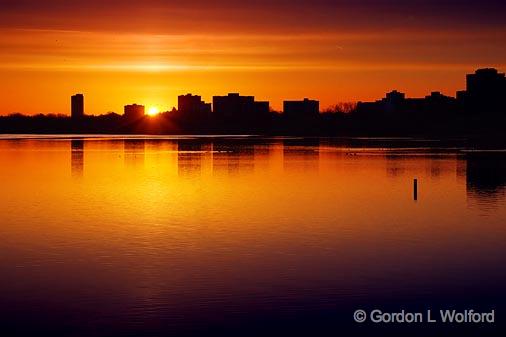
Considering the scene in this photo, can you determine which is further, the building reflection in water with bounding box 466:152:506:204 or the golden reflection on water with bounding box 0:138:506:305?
the building reflection in water with bounding box 466:152:506:204

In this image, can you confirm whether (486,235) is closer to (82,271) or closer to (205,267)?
(205,267)

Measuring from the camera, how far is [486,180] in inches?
2793

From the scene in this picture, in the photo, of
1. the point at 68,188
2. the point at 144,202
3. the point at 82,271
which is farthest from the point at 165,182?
the point at 82,271

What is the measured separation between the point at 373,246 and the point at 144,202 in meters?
23.5

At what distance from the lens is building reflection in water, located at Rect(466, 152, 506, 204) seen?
58.1 m

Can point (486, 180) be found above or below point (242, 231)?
above

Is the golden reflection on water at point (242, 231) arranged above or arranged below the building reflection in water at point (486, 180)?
below

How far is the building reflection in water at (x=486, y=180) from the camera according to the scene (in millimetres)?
58062

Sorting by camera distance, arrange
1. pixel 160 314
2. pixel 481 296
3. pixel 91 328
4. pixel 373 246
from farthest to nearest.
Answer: pixel 373 246
pixel 481 296
pixel 160 314
pixel 91 328

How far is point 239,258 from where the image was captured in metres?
32.0

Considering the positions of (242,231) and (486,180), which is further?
(486,180)

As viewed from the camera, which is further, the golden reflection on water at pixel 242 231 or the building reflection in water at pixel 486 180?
the building reflection in water at pixel 486 180

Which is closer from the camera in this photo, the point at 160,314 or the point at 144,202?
the point at 160,314

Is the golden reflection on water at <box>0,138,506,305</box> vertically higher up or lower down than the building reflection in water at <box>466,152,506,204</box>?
lower down
